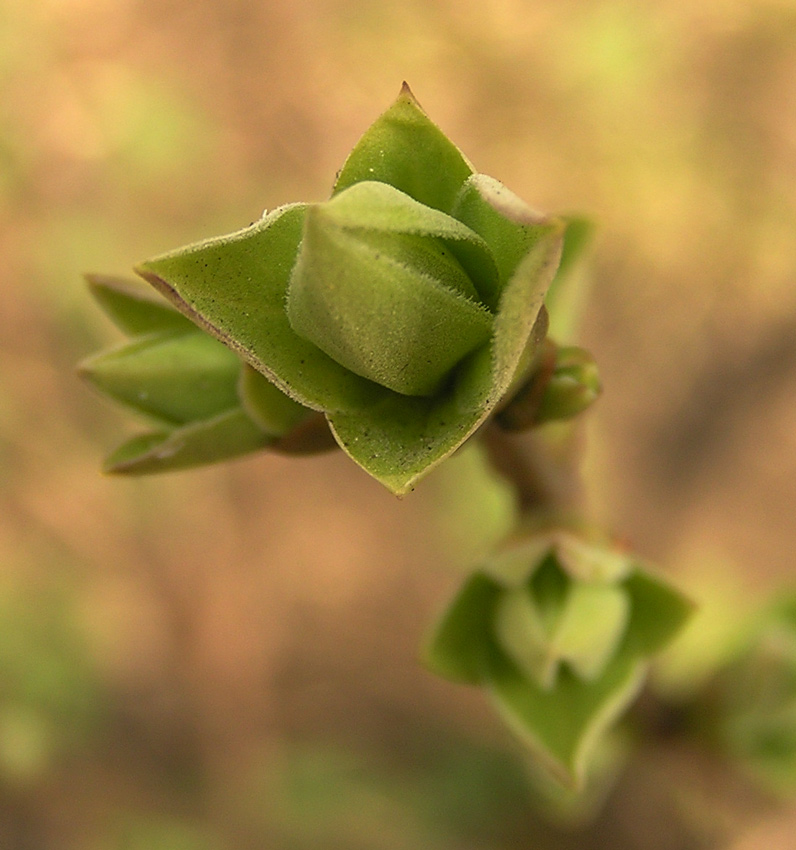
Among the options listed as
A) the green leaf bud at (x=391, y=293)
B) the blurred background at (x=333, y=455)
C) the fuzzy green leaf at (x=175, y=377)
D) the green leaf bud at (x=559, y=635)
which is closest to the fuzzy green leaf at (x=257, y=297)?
the green leaf bud at (x=391, y=293)

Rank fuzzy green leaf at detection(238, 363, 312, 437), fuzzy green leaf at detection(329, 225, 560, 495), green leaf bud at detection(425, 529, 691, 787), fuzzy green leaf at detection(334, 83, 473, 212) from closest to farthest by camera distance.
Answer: fuzzy green leaf at detection(329, 225, 560, 495), fuzzy green leaf at detection(334, 83, 473, 212), fuzzy green leaf at detection(238, 363, 312, 437), green leaf bud at detection(425, 529, 691, 787)

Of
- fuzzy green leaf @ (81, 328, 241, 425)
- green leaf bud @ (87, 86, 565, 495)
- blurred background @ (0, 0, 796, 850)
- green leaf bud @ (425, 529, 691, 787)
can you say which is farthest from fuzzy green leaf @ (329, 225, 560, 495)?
blurred background @ (0, 0, 796, 850)

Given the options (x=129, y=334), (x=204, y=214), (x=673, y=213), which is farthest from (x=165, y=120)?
(x=129, y=334)

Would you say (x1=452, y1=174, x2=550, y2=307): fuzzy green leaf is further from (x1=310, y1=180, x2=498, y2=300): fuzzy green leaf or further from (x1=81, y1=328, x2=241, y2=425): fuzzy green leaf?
(x1=81, y1=328, x2=241, y2=425): fuzzy green leaf

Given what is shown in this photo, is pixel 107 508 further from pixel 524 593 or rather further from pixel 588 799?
pixel 524 593

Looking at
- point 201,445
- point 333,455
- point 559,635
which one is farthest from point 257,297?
point 333,455
